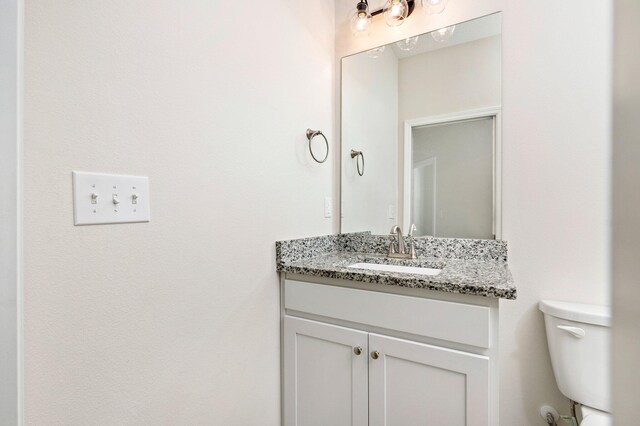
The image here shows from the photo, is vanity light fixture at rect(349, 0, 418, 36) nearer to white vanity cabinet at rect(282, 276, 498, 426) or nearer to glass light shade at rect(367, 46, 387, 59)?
glass light shade at rect(367, 46, 387, 59)

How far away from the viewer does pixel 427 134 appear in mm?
1574

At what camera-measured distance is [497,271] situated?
119 cm

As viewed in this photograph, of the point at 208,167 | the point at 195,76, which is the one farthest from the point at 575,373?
the point at 195,76

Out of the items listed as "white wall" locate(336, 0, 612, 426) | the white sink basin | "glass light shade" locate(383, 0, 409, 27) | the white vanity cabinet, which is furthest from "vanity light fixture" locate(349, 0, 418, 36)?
the white vanity cabinet

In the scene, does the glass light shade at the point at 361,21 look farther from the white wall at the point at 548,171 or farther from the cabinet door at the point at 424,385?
the cabinet door at the point at 424,385

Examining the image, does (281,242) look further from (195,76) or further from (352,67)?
(352,67)

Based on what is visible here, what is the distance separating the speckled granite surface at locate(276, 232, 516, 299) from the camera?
1.00m

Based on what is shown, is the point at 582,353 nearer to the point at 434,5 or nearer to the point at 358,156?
the point at 358,156

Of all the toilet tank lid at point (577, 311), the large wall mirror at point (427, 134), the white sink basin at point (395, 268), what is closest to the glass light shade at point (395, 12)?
the large wall mirror at point (427, 134)
